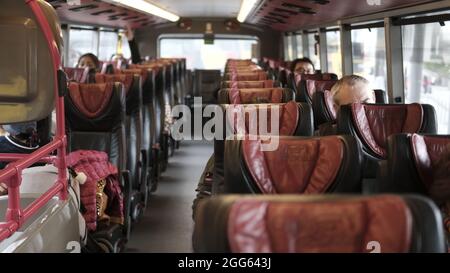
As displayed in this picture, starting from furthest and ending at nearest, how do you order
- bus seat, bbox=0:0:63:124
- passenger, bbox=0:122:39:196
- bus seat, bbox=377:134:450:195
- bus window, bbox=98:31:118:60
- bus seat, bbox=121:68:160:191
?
bus window, bbox=98:31:118:60
bus seat, bbox=121:68:160:191
passenger, bbox=0:122:39:196
bus seat, bbox=0:0:63:124
bus seat, bbox=377:134:450:195

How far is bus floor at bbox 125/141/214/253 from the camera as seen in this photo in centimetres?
504

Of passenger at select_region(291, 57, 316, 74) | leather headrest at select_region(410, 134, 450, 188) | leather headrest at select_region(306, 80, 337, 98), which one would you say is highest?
passenger at select_region(291, 57, 316, 74)

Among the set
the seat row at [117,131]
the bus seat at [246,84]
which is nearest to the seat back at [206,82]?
the seat row at [117,131]

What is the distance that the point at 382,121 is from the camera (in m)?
3.29

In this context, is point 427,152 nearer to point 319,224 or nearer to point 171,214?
point 319,224

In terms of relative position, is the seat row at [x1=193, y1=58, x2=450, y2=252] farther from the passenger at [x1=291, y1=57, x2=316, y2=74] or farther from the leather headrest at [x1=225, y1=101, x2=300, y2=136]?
the passenger at [x1=291, y1=57, x2=316, y2=74]

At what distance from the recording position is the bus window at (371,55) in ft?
20.7

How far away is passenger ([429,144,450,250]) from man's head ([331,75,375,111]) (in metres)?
1.39

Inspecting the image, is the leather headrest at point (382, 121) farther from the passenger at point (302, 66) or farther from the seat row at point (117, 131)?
the passenger at point (302, 66)

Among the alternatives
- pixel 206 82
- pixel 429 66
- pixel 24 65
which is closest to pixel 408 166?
pixel 24 65

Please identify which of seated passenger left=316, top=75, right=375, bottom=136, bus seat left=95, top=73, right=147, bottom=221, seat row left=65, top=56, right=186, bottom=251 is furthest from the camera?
bus seat left=95, top=73, right=147, bottom=221

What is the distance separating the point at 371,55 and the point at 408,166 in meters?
4.73

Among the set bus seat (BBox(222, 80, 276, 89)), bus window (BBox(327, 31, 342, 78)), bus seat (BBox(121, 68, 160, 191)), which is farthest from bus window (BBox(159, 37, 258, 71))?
bus seat (BBox(222, 80, 276, 89))
